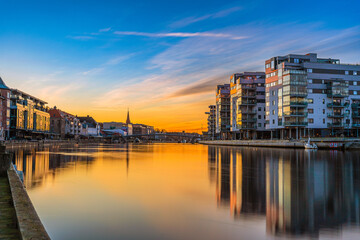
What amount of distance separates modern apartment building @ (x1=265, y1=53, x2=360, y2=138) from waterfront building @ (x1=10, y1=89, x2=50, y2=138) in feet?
277

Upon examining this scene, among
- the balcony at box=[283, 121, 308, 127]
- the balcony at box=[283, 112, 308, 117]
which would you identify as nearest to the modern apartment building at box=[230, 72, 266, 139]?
the balcony at box=[283, 121, 308, 127]

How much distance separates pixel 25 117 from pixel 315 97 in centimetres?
9923

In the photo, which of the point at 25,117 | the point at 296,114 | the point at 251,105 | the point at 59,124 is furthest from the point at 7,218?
the point at 59,124

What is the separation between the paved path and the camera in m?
6.98

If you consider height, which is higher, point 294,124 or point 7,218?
point 294,124

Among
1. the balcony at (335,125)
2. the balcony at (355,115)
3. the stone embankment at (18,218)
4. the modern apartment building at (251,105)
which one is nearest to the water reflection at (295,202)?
the stone embankment at (18,218)

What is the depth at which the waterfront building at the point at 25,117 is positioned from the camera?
348 ft

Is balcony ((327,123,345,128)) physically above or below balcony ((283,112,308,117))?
below

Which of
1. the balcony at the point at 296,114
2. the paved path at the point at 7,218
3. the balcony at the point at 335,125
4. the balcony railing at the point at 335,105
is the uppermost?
the balcony railing at the point at 335,105

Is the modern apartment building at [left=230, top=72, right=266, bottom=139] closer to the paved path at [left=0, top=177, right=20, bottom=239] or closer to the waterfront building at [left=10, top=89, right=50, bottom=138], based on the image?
the waterfront building at [left=10, top=89, right=50, bottom=138]

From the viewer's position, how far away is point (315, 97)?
90.1 meters

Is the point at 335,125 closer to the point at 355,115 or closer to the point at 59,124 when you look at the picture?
the point at 355,115

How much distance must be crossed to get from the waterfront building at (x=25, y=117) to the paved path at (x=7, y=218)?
105430 mm

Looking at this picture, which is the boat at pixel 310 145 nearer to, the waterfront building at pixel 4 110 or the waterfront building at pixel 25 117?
the waterfront building at pixel 4 110
